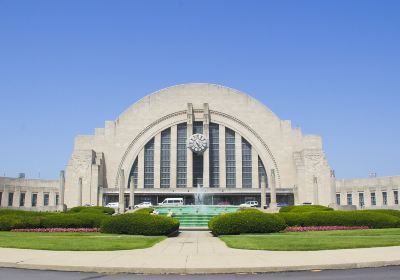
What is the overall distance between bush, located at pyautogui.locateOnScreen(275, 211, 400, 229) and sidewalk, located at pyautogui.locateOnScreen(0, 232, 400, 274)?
12.4 m

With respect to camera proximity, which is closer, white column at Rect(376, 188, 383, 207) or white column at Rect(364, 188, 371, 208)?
white column at Rect(376, 188, 383, 207)

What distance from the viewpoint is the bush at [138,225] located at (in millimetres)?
21828

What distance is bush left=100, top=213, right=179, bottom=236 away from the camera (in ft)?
71.6

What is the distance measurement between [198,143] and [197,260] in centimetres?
5265

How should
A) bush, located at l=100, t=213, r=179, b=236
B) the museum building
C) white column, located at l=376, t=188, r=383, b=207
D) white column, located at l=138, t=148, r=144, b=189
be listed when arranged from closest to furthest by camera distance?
bush, located at l=100, t=213, r=179, b=236 < white column, located at l=376, t=188, r=383, b=207 < the museum building < white column, located at l=138, t=148, r=144, b=189

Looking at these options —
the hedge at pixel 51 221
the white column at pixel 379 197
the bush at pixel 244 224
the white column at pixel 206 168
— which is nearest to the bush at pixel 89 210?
the hedge at pixel 51 221

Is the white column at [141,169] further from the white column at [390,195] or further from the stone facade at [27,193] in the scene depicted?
the white column at [390,195]

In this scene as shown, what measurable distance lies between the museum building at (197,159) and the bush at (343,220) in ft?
117

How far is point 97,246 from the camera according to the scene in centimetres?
1456

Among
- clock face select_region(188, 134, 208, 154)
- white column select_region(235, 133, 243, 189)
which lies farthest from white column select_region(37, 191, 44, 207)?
white column select_region(235, 133, 243, 189)

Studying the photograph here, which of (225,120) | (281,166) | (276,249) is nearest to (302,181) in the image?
(281,166)

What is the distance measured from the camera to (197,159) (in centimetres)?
6675

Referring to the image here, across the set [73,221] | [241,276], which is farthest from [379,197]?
[241,276]

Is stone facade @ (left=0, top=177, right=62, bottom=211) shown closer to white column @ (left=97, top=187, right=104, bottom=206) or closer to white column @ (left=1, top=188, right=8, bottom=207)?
white column @ (left=1, top=188, right=8, bottom=207)
